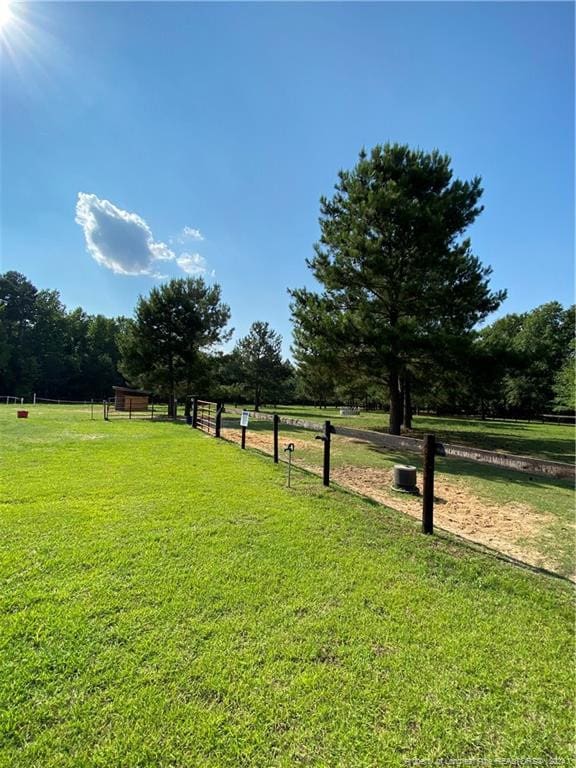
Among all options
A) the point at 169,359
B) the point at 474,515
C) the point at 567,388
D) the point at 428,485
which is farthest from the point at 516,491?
the point at 567,388

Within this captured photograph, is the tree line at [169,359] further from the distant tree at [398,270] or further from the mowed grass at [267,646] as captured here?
the mowed grass at [267,646]

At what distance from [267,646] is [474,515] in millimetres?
4113

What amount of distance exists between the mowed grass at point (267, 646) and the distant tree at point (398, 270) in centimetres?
920

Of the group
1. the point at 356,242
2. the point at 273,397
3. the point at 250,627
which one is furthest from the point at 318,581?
the point at 273,397

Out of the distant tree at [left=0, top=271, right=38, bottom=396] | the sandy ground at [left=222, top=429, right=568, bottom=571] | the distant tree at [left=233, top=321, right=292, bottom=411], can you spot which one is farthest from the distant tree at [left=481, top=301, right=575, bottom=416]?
the distant tree at [left=0, top=271, right=38, bottom=396]

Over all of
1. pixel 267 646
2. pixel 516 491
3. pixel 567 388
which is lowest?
pixel 516 491

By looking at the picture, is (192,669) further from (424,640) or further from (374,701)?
(424,640)

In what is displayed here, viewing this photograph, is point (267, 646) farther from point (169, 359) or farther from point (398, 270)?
point (169, 359)

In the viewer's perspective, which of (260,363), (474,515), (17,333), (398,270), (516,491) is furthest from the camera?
(17,333)

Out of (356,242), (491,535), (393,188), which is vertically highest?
(393,188)

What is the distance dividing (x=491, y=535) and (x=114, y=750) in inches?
169

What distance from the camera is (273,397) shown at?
2889 cm

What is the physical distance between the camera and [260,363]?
89.9 ft

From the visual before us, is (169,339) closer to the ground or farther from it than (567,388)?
farther from it
